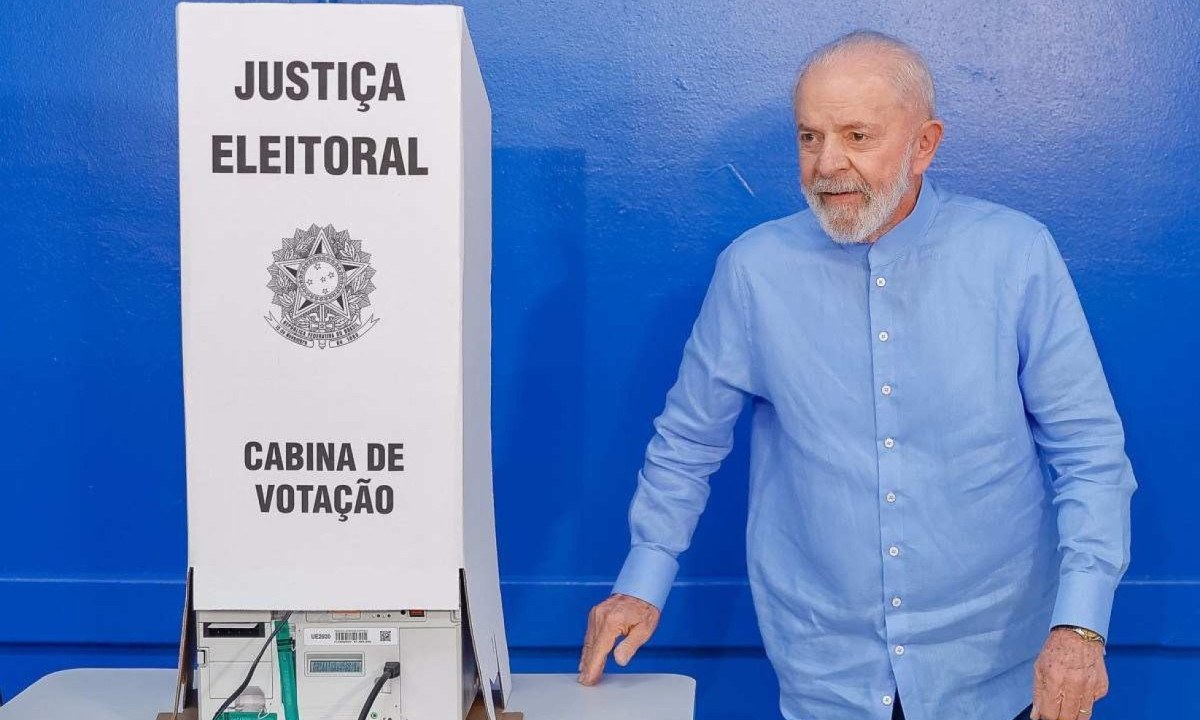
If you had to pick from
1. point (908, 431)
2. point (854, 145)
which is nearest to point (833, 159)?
point (854, 145)

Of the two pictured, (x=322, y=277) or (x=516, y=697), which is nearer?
(x=322, y=277)

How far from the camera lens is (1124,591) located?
2098 mm

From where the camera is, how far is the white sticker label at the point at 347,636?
54.4 inches

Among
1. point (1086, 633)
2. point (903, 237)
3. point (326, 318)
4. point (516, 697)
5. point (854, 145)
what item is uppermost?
point (854, 145)

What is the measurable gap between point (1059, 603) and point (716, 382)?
0.53m

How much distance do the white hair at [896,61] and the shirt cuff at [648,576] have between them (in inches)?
25.5

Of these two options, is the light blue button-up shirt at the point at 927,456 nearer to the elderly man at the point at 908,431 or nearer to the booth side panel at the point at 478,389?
the elderly man at the point at 908,431

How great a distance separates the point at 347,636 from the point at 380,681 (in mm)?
63

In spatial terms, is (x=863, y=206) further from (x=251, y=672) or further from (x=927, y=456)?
(x=251, y=672)

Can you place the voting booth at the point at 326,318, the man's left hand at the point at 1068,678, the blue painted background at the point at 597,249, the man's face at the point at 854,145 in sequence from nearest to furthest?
the voting booth at the point at 326,318 < the man's left hand at the point at 1068,678 < the man's face at the point at 854,145 < the blue painted background at the point at 597,249

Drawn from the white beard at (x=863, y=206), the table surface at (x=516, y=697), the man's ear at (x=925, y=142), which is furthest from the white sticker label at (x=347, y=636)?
the man's ear at (x=925, y=142)

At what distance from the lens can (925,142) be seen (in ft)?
5.31

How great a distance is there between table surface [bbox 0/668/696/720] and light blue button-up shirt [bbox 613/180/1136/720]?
0.13 meters

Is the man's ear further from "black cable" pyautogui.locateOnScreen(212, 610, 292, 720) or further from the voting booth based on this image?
"black cable" pyautogui.locateOnScreen(212, 610, 292, 720)
